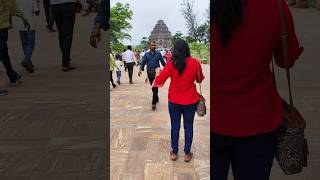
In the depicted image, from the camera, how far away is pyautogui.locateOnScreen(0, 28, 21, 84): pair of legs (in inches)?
239

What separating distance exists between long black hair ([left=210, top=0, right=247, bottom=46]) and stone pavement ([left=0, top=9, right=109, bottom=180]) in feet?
2.92

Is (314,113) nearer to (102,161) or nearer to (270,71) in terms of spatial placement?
(102,161)

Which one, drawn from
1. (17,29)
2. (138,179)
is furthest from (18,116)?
(17,29)

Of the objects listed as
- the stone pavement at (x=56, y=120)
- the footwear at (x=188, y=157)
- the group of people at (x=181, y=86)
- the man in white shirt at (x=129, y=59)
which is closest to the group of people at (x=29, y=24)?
the stone pavement at (x=56, y=120)

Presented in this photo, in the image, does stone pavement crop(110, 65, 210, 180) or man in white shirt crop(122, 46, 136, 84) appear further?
man in white shirt crop(122, 46, 136, 84)

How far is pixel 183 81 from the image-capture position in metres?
3.94

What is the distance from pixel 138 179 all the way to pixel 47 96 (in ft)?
9.40

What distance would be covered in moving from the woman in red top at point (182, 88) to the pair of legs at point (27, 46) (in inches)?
149

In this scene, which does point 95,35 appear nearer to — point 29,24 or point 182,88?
point 182,88

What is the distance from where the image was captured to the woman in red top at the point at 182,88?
12.7 feet

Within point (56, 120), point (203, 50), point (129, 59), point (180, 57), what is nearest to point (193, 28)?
point (203, 50)

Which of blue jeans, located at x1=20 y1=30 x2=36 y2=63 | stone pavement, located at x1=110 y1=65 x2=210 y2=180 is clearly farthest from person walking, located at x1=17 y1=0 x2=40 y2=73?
stone pavement, located at x1=110 y1=65 x2=210 y2=180

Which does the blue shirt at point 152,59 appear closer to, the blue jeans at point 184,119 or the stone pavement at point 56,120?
the stone pavement at point 56,120

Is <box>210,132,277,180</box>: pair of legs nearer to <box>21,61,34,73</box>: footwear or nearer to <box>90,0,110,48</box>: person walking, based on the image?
<box>90,0,110,48</box>: person walking
